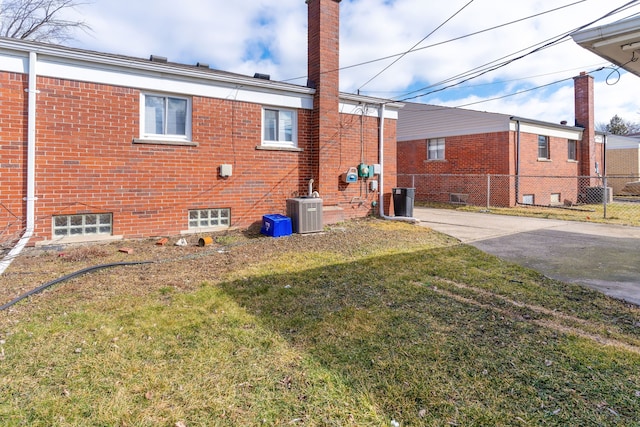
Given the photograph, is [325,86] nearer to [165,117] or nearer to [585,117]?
[165,117]

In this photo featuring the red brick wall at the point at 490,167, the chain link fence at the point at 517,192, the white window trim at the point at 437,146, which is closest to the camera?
the chain link fence at the point at 517,192

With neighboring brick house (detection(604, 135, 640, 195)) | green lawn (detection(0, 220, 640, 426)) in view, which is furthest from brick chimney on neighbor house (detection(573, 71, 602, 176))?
green lawn (detection(0, 220, 640, 426))

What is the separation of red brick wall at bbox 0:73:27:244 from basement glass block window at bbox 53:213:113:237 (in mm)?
559

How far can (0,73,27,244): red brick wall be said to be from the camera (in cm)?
605

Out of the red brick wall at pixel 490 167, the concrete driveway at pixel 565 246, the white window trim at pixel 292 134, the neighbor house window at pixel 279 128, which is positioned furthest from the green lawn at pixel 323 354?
the red brick wall at pixel 490 167

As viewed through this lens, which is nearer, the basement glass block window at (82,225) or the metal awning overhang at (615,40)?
the metal awning overhang at (615,40)

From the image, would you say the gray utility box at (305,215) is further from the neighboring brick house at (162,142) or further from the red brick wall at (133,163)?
the red brick wall at (133,163)

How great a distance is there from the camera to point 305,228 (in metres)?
8.22

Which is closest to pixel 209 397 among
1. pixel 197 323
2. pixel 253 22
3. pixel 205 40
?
pixel 197 323

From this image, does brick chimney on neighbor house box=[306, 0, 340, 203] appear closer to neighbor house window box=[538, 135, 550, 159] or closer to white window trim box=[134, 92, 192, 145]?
white window trim box=[134, 92, 192, 145]

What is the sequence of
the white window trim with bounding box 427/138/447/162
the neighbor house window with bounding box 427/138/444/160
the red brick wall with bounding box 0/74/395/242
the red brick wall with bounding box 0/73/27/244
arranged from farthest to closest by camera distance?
the neighbor house window with bounding box 427/138/444/160 < the white window trim with bounding box 427/138/447/162 < the red brick wall with bounding box 0/74/395/242 < the red brick wall with bounding box 0/73/27/244

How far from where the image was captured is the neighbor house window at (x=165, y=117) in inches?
287

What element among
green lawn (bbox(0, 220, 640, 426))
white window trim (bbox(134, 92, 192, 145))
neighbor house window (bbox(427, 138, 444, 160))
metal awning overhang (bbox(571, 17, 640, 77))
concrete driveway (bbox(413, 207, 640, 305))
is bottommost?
green lawn (bbox(0, 220, 640, 426))

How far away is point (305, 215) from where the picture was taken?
8.20 metres
